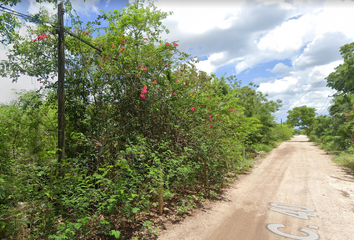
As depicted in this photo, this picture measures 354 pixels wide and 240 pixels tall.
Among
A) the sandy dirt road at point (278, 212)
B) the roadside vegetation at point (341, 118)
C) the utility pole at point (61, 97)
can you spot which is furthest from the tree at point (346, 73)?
the utility pole at point (61, 97)

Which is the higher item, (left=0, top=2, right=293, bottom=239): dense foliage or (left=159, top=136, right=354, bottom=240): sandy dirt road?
(left=0, top=2, right=293, bottom=239): dense foliage

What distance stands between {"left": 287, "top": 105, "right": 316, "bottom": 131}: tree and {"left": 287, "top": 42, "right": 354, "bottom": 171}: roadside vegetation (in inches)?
969

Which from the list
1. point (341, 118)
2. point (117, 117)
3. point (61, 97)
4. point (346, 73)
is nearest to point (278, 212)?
point (117, 117)

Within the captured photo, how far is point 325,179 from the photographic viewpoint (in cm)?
822

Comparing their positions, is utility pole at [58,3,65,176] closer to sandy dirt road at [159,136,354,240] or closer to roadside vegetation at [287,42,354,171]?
sandy dirt road at [159,136,354,240]

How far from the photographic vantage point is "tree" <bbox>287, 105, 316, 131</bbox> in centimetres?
4741

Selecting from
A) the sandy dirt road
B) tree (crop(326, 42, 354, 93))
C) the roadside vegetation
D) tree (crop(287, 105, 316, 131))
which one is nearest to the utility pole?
the sandy dirt road

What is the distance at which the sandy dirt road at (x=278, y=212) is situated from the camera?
13.2 feet

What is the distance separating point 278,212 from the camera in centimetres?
514

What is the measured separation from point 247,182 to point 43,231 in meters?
7.26

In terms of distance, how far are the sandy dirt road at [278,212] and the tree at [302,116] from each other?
45848 millimetres

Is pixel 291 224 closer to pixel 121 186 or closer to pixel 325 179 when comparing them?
pixel 121 186

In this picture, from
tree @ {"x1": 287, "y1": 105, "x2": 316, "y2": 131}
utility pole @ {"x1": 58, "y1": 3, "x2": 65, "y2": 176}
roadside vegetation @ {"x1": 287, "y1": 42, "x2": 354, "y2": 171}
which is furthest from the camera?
tree @ {"x1": 287, "y1": 105, "x2": 316, "y2": 131}

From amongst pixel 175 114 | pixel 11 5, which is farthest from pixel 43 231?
pixel 11 5
